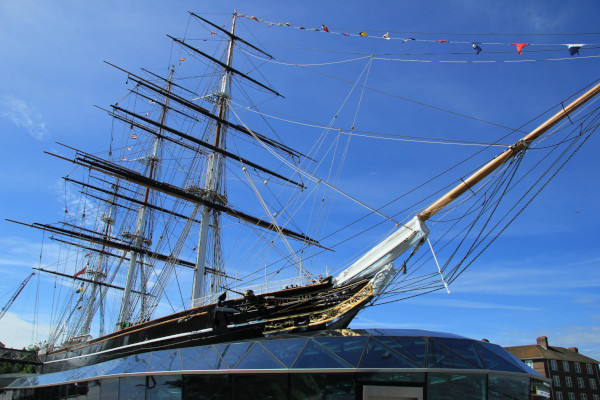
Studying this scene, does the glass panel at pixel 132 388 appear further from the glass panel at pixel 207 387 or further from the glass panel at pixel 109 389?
the glass panel at pixel 207 387

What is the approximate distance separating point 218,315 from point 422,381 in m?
8.15

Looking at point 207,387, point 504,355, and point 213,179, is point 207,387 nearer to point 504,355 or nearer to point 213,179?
point 504,355

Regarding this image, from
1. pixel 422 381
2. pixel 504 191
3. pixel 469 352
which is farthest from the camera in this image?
pixel 504 191

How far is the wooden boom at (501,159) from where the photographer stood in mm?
11594

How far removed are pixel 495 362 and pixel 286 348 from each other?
217 inches

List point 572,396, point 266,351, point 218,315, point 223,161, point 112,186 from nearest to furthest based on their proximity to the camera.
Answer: point 266,351
point 218,315
point 223,161
point 112,186
point 572,396

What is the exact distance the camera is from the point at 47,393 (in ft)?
61.7

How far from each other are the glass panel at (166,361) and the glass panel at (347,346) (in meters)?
4.73

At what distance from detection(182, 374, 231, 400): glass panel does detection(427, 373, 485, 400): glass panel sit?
17.7ft

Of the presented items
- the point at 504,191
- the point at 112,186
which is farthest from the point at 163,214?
the point at 504,191

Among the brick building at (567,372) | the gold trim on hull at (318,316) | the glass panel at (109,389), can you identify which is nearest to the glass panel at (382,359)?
the gold trim on hull at (318,316)

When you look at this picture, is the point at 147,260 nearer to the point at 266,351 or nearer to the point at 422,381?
the point at 266,351

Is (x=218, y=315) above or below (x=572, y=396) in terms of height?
above

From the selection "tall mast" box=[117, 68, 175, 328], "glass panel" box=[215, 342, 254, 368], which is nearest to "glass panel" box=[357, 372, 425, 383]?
"glass panel" box=[215, 342, 254, 368]
